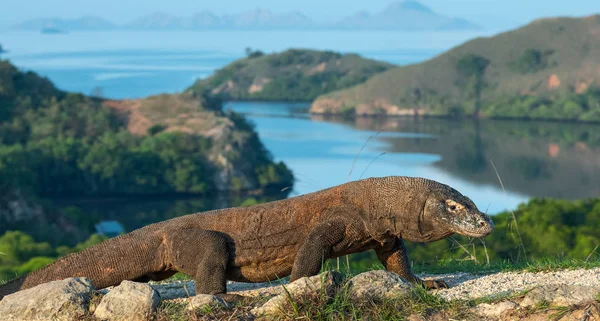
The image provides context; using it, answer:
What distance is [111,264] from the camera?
7.89 metres

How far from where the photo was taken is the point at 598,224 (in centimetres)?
3131

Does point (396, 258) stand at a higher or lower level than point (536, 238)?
higher

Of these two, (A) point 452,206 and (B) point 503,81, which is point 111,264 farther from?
(B) point 503,81

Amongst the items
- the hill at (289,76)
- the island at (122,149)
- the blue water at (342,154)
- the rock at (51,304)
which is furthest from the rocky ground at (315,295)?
the hill at (289,76)

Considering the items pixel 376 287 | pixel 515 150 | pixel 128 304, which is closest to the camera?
pixel 128 304

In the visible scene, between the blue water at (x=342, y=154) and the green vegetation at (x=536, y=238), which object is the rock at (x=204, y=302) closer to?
the green vegetation at (x=536, y=238)

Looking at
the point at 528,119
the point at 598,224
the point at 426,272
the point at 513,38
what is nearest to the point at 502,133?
the point at 528,119

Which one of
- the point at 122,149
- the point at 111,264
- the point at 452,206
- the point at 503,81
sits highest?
the point at 452,206

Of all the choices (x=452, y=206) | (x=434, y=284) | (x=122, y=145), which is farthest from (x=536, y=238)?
(x=122, y=145)

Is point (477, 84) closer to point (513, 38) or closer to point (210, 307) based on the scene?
point (513, 38)

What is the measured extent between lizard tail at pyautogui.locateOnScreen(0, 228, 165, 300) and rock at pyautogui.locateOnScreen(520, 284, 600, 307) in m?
2.85

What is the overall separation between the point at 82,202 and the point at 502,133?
1991 inches

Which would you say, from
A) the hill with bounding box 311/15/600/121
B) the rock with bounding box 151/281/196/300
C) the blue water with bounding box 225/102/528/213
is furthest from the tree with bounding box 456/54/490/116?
the rock with bounding box 151/281/196/300

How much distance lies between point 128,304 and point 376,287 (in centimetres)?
162
